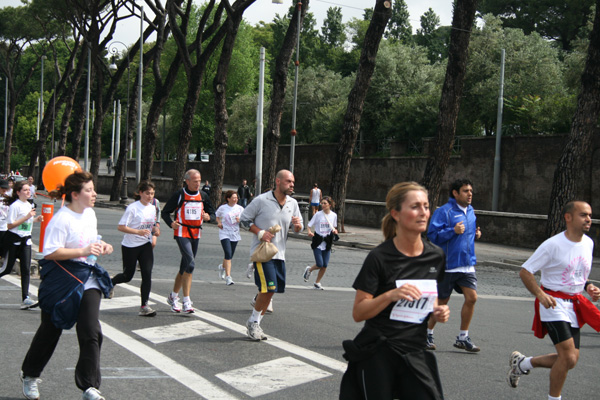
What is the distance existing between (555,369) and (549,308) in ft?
1.47

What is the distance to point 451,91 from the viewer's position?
18969mm

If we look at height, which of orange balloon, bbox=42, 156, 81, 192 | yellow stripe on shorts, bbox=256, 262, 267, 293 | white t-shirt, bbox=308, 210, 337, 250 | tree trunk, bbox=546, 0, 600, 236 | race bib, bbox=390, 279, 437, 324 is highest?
tree trunk, bbox=546, 0, 600, 236

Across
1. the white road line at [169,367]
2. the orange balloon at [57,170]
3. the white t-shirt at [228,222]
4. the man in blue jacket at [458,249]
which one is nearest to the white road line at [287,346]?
the white road line at [169,367]

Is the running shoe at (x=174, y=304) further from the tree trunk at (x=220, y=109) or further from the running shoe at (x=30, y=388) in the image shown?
the tree trunk at (x=220, y=109)

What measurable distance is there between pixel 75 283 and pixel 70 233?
0.36 metres

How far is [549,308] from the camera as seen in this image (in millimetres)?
5395

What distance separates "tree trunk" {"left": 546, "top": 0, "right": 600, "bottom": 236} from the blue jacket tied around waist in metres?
13.0

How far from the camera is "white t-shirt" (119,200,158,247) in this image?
28.5 ft

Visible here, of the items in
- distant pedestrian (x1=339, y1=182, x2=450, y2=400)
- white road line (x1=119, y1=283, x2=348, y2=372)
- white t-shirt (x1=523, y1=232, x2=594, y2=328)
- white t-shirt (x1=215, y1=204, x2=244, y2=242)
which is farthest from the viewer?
white t-shirt (x1=215, y1=204, x2=244, y2=242)

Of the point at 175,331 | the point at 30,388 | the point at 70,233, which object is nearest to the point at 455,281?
the point at 175,331

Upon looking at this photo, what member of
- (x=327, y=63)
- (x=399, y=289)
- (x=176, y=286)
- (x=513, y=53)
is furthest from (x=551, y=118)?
(x=327, y=63)

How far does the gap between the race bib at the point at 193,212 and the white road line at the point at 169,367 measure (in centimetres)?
188

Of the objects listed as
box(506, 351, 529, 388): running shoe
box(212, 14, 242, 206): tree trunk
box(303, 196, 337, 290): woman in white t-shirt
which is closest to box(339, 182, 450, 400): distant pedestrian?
box(506, 351, 529, 388): running shoe

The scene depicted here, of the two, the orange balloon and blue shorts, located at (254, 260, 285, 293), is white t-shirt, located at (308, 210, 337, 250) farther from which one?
blue shorts, located at (254, 260, 285, 293)
